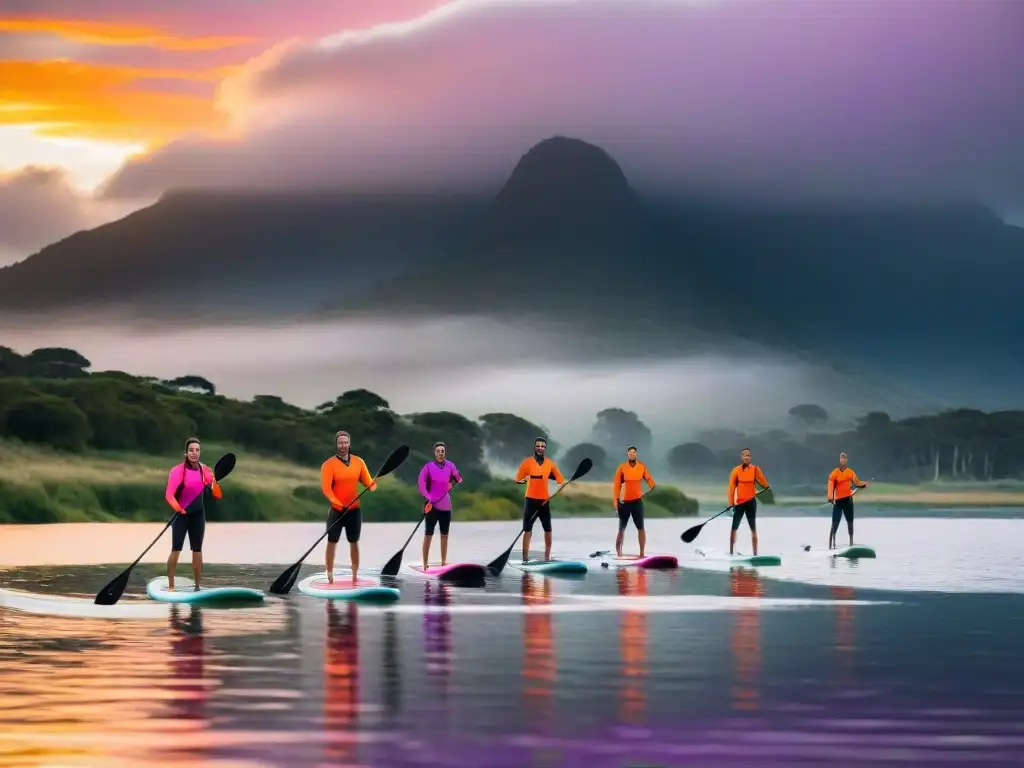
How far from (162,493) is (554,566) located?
3144 inches

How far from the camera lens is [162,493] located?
111 m

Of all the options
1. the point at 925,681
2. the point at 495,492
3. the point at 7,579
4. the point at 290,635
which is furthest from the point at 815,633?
the point at 495,492

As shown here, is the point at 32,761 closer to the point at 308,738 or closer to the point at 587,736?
the point at 308,738

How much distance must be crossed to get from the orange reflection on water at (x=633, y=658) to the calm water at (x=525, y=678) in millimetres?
49

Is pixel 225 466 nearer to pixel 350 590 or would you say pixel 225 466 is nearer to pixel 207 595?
pixel 207 595

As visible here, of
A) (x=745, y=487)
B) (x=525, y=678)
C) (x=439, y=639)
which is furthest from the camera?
(x=745, y=487)

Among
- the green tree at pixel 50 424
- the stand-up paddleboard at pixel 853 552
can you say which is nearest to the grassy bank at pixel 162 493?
the green tree at pixel 50 424

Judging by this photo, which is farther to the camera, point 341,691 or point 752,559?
point 752,559

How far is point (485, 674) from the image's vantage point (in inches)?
695

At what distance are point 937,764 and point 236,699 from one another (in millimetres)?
6260

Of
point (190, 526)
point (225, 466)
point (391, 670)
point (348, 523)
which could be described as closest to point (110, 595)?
point (190, 526)

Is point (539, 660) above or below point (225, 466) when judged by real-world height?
below

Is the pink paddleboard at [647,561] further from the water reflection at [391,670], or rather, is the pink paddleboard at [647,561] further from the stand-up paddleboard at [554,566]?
the water reflection at [391,670]

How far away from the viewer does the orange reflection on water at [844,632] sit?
1825 centimetres
